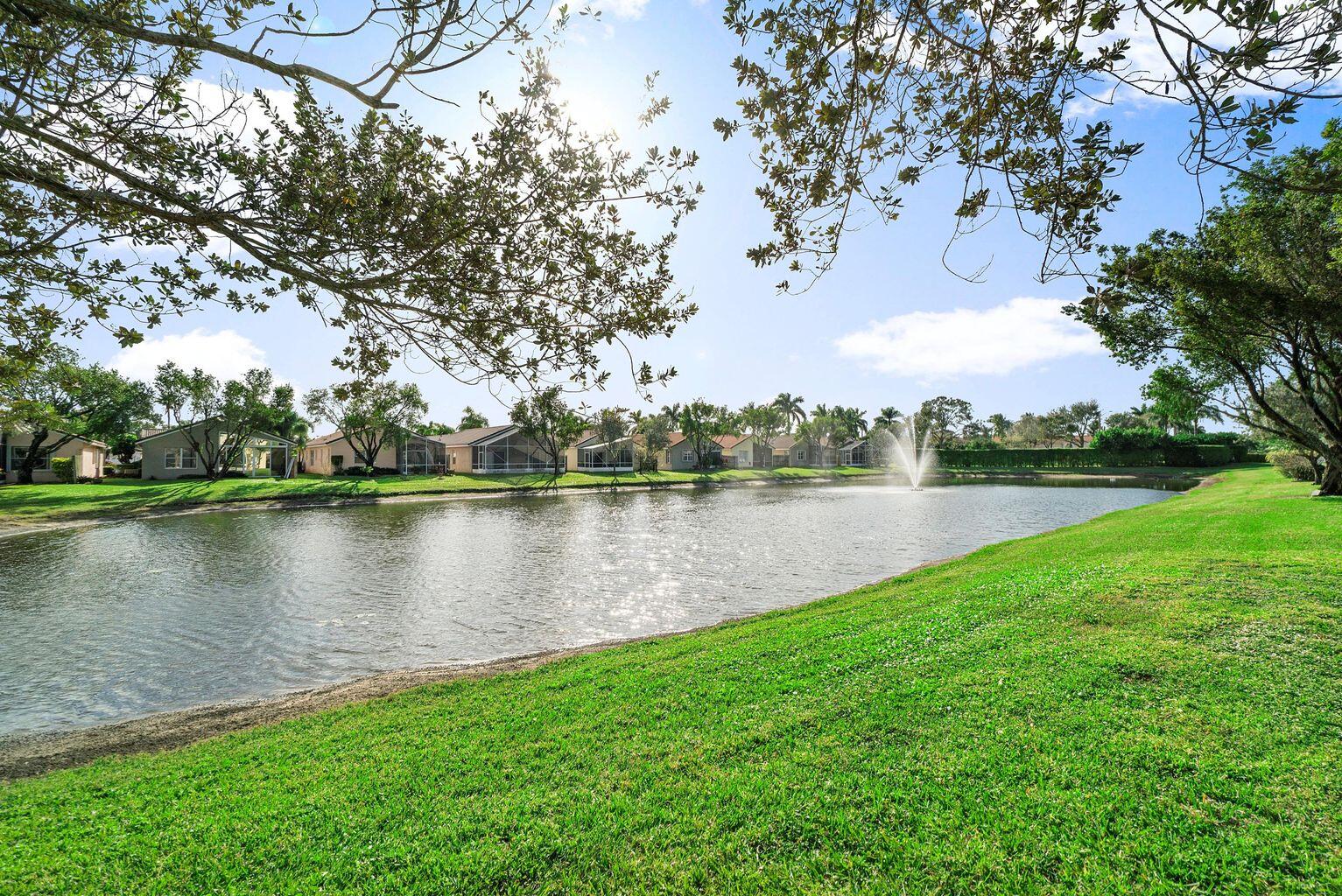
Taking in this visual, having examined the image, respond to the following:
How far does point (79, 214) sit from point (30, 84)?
107 centimetres

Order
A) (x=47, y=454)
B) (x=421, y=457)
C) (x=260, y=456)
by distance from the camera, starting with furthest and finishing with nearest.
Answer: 1. (x=421, y=457)
2. (x=260, y=456)
3. (x=47, y=454)

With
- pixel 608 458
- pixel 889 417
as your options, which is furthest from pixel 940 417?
pixel 608 458

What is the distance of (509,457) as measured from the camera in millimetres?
62312

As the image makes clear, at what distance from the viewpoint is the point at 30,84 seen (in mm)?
4996

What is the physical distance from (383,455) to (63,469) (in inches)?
930

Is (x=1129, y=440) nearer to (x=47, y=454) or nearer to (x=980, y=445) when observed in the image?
(x=980, y=445)

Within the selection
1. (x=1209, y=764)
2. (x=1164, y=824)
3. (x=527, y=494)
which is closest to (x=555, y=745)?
(x=1164, y=824)

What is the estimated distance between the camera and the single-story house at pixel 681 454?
78062 mm

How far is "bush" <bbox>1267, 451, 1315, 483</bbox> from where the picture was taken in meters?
29.2

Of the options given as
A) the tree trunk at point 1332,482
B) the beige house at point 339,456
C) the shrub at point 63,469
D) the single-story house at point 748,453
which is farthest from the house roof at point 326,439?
the tree trunk at point 1332,482

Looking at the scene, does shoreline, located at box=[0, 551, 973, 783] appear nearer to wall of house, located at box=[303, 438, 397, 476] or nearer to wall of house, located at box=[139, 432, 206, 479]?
wall of house, located at box=[139, 432, 206, 479]

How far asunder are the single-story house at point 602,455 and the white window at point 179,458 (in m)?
34.1

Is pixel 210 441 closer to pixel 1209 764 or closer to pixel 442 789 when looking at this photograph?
pixel 442 789

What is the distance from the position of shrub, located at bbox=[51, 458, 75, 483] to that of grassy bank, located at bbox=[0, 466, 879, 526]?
93.9 inches
